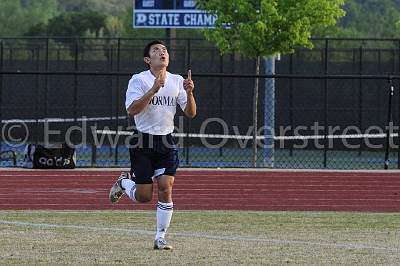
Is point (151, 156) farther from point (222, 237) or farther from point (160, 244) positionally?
point (222, 237)

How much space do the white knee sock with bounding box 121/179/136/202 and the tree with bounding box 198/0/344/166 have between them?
10.8 m

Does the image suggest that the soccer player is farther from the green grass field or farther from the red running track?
the red running track

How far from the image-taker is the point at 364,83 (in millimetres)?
32062

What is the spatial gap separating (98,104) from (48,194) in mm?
12396

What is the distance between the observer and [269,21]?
23281 mm

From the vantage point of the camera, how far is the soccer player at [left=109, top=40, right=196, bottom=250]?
11.6 meters

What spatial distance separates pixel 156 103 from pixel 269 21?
Answer: 11.9 metres

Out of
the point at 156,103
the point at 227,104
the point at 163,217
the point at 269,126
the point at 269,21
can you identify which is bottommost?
the point at 163,217

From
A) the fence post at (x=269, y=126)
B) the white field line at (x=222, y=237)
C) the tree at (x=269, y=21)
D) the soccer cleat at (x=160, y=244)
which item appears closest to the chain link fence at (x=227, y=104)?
the tree at (x=269, y=21)

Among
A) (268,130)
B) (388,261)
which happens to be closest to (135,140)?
(388,261)

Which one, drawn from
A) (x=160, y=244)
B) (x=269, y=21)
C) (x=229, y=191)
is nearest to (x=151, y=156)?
(x=160, y=244)

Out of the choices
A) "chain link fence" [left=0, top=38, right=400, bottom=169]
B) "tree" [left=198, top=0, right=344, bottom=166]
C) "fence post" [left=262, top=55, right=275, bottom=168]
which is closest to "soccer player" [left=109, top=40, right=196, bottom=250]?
"fence post" [left=262, top=55, right=275, bottom=168]

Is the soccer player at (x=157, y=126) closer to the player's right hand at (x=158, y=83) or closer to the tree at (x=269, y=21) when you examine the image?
the player's right hand at (x=158, y=83)

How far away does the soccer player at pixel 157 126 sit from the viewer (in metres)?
11.6
